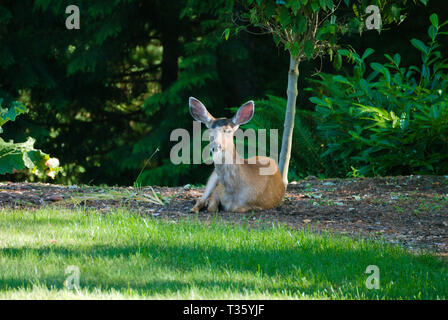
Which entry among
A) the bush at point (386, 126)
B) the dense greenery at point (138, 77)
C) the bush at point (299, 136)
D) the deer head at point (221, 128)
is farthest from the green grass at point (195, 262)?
the dense greenery at point (138, 77)

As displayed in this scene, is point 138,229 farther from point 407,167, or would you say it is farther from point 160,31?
point 160,31

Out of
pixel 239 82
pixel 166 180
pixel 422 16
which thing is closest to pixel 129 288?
pixel 166 180

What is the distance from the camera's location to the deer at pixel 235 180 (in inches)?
245

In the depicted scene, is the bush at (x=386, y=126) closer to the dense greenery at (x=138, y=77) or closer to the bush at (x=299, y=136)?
the bush at (x=299, y=136)

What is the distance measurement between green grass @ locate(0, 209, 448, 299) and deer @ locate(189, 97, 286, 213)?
0.74 meters

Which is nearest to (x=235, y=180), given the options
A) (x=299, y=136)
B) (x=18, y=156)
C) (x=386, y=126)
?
(x=18, y=156)

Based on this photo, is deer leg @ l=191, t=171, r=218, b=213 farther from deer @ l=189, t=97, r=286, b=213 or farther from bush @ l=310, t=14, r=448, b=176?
bush @ l=310, t=14, r=448, b=176

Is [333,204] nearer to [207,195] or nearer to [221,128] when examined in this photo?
[207,195]

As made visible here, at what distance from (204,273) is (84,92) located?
37.0ft

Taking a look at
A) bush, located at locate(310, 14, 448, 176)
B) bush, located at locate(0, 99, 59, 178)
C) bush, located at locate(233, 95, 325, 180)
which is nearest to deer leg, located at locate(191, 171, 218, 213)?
bush, located at locate(0, 99, 59, 178)

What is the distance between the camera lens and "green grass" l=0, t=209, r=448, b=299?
12.5ft

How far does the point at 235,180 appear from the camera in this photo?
6.32 metres

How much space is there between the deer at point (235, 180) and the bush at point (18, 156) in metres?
2.36

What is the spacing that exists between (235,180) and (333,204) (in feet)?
3.80
